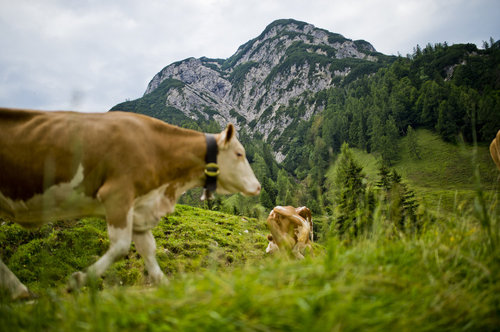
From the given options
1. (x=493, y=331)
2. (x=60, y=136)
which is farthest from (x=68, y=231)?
(x=493, y=331)

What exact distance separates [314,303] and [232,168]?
2.76 metres

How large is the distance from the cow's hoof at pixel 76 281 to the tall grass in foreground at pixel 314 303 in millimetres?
408

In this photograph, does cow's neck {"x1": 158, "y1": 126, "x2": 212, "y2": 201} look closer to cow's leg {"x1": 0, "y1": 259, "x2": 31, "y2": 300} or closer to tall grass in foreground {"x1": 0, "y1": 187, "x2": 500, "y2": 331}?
tall grass in foreground {"x1": 0, "y1": 187, "x2": 500, "y2": 331}

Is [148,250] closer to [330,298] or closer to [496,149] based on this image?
[330,298]

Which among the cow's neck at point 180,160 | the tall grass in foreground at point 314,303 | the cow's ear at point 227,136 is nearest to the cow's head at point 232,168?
the cow's ear at point 227,136

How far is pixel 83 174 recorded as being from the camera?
329 centimetres

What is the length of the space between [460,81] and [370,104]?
34.2 m

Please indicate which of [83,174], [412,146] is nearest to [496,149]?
[83,174]

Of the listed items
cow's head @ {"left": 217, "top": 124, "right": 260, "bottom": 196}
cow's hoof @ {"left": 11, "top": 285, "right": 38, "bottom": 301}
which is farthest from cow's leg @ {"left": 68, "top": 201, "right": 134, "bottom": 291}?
cow's head @ {"left": 217, "top": 124, "right": 260, "bottom": 196}

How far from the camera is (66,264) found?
7289 mm

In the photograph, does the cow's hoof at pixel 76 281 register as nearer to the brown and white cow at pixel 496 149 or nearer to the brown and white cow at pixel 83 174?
the brown and white cow at pixel 83 174

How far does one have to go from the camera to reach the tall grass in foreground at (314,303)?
5.31ft

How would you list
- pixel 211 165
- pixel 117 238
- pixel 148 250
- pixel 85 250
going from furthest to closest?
pixel 85 250 < pixel 211 165 < pixel 148 250 < pixel 117 238

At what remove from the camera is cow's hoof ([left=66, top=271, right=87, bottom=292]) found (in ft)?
9.50
